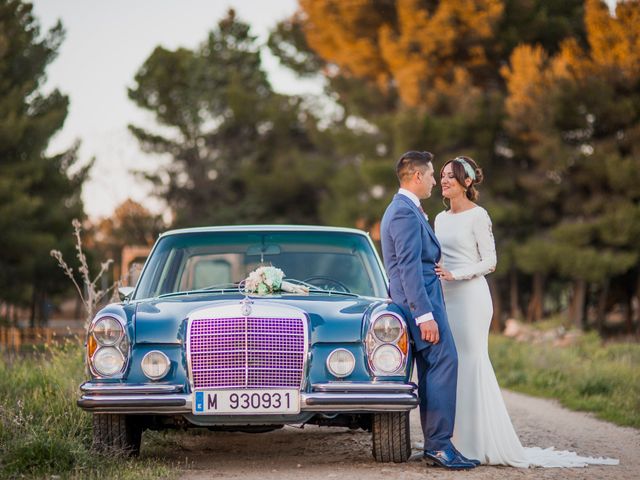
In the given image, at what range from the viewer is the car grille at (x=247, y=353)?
6008 millimetres

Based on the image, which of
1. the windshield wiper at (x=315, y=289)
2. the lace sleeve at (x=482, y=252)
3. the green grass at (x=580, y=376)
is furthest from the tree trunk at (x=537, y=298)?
the windshield wiper at (x=315, y=289)

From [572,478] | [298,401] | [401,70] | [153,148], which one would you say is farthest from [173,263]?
[153,148]

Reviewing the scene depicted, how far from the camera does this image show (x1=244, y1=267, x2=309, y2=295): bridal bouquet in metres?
6.67

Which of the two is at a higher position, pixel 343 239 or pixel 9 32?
pixel 9 32

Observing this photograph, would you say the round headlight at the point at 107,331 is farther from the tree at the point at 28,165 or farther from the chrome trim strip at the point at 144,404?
the tree at the point at 28,165

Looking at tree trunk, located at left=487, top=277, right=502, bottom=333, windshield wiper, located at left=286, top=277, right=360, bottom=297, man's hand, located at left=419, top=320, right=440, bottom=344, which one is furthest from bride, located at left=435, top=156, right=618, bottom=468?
tree trunk, located at left=487, top=277, right=502, bottom=333

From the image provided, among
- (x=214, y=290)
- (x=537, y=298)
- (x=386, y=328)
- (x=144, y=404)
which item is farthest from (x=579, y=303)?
(x=144, y=404)

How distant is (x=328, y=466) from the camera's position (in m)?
6.56

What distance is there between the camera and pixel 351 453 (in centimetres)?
726

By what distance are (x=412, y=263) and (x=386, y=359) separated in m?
0.71

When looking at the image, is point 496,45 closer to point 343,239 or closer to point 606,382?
point 606,382

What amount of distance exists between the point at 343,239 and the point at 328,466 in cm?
178

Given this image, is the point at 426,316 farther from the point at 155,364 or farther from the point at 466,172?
the point at 155,364

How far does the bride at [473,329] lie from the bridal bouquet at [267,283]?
41.0 inches
